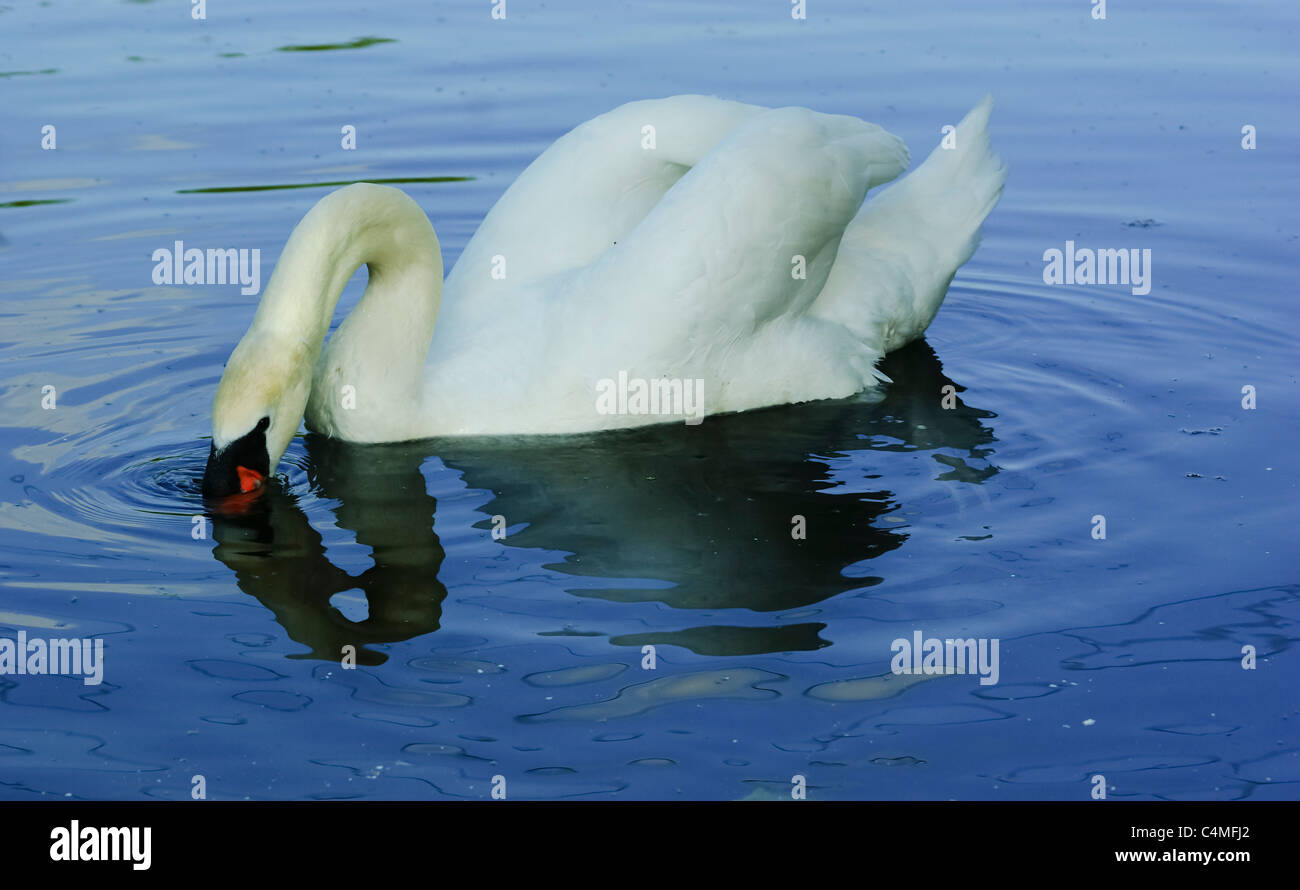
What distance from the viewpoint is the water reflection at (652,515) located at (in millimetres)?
6504

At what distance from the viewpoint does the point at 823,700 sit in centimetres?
569

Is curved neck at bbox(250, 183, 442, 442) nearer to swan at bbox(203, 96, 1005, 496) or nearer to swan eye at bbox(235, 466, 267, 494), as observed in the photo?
swan at bbox(203, 96, 1005, 496)

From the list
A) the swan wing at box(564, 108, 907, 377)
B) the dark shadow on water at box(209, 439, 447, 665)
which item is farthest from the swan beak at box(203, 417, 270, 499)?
the swan wing at box(564, 108, 907, 377)

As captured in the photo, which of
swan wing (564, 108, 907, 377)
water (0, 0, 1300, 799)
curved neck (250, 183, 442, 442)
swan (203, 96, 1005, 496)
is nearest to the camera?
water (0, 0, 1300, 799)

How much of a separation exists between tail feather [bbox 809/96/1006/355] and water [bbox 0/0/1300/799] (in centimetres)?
31

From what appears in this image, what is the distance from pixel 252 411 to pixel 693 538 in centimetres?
180

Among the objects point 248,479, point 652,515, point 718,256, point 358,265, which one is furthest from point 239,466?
point 718,256

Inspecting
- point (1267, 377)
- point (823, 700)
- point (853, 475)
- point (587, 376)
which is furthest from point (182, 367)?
point (1267, 377)

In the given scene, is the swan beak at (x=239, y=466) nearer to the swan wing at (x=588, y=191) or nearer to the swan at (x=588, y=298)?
the swan at (x=588, y=298)

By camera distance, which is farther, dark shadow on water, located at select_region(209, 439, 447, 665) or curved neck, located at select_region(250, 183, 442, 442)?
curved neck, located at select_region(250, 183, 442, 442)

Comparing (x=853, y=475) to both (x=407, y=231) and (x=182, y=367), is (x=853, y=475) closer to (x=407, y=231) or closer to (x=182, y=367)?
(x=407, y=231)

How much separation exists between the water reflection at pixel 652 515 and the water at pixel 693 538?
0.07 ft

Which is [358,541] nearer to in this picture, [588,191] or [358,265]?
[358,265]

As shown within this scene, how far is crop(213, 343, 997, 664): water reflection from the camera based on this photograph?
6.50m
